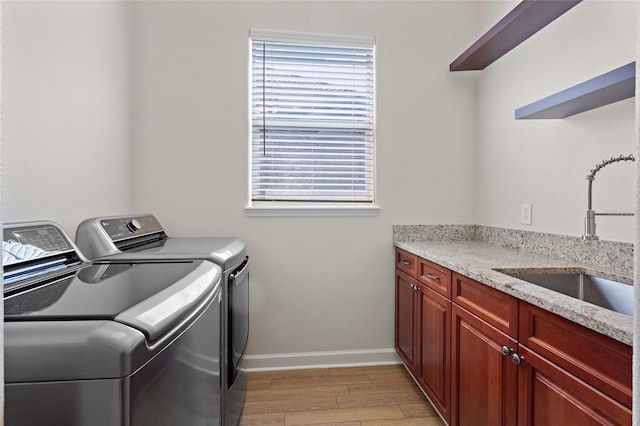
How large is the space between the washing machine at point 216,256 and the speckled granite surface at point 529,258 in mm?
1018

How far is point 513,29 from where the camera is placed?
69.7 inches

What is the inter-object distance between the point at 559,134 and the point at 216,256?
178 cm

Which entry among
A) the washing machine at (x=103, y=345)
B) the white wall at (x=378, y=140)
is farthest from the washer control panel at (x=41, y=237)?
the white wall at (x=378, y=140)

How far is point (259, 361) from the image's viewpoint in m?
2.35

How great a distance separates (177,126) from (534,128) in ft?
7.14

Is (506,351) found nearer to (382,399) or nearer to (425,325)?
(425,325)

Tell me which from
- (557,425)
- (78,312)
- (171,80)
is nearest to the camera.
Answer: (78,312)

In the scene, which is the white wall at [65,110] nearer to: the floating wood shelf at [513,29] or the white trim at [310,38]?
the white trim at [310,38]

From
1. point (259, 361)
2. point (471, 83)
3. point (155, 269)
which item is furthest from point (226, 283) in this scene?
point (471, 83)

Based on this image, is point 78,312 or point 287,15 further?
point 287,15

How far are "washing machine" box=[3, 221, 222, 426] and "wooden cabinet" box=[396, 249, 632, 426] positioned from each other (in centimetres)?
102

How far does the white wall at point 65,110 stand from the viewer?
128 centimetres

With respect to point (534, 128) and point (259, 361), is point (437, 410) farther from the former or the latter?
point (534, 128)

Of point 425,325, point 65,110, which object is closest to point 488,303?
point 425,325
